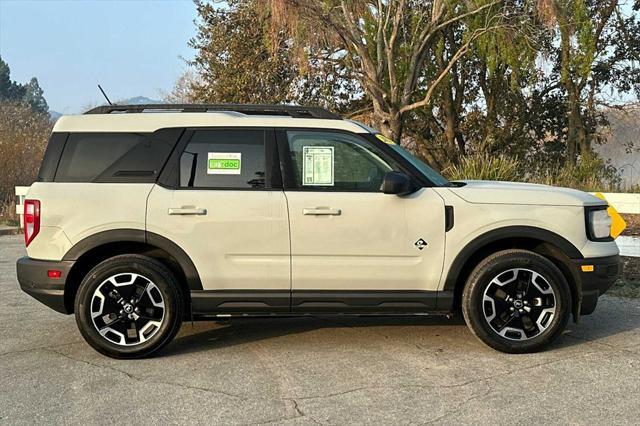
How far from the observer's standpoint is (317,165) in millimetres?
4871

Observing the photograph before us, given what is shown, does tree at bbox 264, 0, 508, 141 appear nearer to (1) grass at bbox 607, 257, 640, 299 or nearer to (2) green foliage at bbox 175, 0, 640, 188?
(2) green foliage at bbox 175, 0, 640, 188

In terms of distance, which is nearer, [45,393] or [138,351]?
[45,393]

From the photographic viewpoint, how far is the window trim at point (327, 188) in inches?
189

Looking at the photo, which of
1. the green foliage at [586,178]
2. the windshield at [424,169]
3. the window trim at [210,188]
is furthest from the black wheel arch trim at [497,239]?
the green foliage at [586,178]

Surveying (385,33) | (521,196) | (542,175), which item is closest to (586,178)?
(542,175)

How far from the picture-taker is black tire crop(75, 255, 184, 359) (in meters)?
4.70

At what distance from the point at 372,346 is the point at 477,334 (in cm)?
88

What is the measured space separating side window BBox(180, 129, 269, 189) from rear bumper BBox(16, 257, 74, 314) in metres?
1.17

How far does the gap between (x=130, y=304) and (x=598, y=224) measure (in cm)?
Result: 383

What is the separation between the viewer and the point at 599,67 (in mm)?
20078

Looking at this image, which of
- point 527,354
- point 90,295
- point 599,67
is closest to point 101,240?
point 90,295

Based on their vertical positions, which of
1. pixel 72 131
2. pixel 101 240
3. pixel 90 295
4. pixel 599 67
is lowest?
pixel 90 295

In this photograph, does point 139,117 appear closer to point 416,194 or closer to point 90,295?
point 90,295

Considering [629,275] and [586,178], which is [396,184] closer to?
[629,275]
